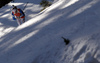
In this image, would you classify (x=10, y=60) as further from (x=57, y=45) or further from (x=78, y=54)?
(x=78, y=54)

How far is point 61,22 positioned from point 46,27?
1.54 ft

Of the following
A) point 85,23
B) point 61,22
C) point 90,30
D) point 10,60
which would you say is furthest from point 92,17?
point 10,60

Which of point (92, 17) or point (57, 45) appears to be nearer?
point (57, 45)

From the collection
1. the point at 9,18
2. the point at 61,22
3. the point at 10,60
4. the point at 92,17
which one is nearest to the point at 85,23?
the point at 92,17

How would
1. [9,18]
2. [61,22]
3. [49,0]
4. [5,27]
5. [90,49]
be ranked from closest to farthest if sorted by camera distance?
[90,49] < [61,22] < [5,27] < [9,18] < [49,0]

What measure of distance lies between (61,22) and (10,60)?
70.6 inches

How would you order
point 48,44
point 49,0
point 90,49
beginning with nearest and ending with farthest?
point 90,49 → point 48,44 → point 49,0

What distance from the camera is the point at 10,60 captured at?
12.1 feet

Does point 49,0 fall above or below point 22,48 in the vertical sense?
below

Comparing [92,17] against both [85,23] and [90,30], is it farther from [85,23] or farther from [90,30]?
[90,30]

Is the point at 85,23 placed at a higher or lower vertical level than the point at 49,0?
higher

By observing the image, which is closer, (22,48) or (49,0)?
(22,48)

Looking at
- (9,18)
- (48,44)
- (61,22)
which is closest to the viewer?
(48,44)

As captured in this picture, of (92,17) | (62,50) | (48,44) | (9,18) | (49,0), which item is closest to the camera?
(62,50)
